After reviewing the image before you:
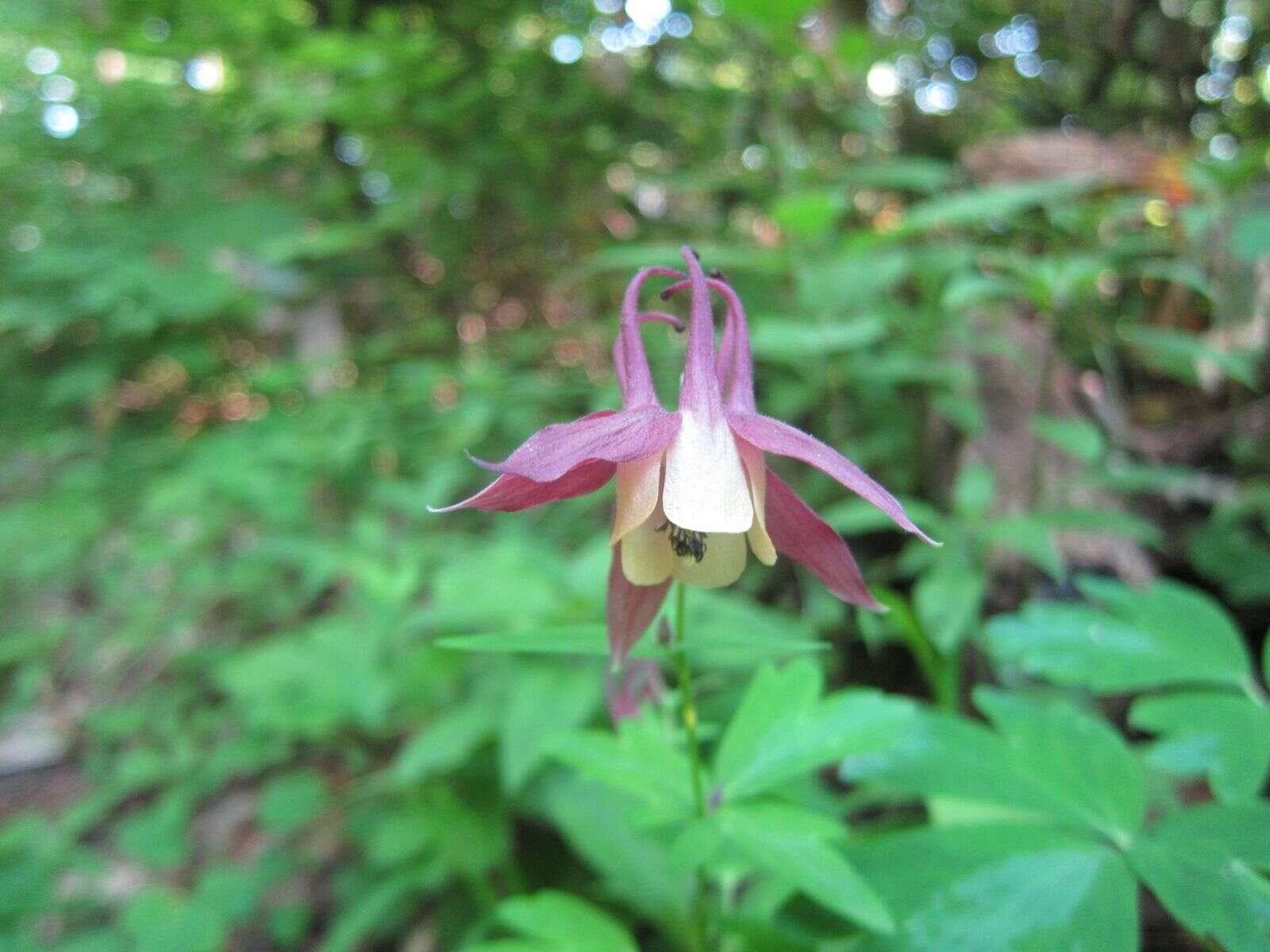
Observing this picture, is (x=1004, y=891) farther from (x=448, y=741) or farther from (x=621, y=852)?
(x=448, y=741)

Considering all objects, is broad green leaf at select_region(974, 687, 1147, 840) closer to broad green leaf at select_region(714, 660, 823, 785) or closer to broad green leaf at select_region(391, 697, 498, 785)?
broad green leaf at select_region(714, 660, 823, 785)

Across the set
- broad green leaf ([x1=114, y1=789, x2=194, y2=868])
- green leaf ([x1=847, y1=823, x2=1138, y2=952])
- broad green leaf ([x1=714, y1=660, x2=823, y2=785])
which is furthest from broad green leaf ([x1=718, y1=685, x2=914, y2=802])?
broad green leaf ([x1=114, y1=789, x2=194, y2=868])

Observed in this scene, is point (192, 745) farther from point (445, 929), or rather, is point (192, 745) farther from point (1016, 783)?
point (1016, 783)

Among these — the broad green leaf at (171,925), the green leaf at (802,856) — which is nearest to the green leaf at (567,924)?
the green leaf at (802,856)

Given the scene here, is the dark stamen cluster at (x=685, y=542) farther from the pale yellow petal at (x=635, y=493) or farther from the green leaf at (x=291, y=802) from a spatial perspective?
the green leaf at (x=291, y=802)

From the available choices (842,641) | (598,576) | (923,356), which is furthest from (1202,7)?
(598,576)
